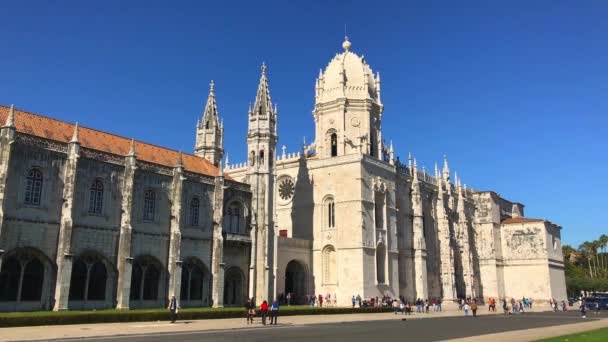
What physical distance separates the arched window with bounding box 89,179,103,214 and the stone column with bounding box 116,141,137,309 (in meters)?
1.51

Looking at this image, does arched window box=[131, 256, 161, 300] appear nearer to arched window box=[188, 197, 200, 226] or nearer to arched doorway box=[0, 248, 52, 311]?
arched window box=[188, 197, 200, 226]

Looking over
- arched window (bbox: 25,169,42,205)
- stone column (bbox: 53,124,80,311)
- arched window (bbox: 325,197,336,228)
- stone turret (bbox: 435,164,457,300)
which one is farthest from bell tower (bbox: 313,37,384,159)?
arched window (bbox: 25,169,42,205)

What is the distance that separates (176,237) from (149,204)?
10.6 ft

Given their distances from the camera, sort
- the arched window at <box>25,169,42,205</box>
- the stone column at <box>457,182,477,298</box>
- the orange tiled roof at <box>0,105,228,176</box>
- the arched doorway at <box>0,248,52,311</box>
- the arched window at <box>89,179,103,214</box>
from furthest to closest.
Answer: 1. the stone column at <box>457,182,477,298</box>
2. the arched window at <box>89,179,103,214</box>
3. the orange tiled roof at <box>0,105,228,176</box>
4. the arched window at <box>25,169,42,205</box>
5. the arched doorway at <box>0,248,52,311</box>

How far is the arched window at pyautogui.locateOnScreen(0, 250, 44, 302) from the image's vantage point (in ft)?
102

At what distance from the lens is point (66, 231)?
3325cm

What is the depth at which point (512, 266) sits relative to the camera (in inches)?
3036

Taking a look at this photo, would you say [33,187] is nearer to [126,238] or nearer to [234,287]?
[126,238]

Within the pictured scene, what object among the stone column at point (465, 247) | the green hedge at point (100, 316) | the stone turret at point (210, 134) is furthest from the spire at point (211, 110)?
the stone column at point (465, 247)

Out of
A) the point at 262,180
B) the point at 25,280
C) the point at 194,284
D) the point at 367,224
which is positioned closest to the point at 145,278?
the point at 194,284

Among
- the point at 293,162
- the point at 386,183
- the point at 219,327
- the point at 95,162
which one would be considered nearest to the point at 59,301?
the point at 95,162

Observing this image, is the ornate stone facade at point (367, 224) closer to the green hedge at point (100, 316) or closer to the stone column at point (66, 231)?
the green hedge at point (100, 316)

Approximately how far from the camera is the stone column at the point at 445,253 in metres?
64.4

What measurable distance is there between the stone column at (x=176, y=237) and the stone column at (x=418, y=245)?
31.3 metres
